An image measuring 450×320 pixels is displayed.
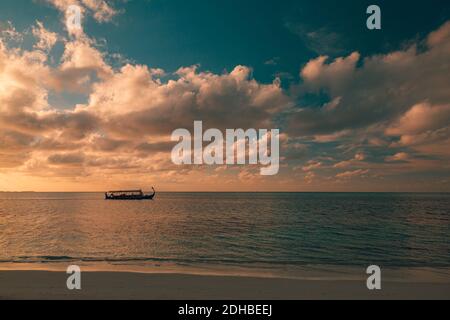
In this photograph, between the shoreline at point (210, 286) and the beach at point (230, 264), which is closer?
the shoreline at point (210, 286)

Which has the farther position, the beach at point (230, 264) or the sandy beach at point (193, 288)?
the beach at point (230, 264)

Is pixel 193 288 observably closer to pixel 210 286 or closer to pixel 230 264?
pixel 210 286

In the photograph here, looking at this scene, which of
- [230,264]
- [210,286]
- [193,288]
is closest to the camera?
[193,288]

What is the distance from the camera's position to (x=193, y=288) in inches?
549

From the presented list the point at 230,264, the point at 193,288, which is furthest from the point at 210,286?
the point at 230,264

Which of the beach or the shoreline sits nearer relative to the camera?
the shoreline

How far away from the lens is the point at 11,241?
99.8 ft

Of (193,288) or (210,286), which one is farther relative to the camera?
(210,286)

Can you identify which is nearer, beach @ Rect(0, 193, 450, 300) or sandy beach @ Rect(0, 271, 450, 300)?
sandy beach @ Rect(0, 271, 450, 300)

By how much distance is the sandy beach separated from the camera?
12539mm

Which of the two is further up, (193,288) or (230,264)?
(193,288)

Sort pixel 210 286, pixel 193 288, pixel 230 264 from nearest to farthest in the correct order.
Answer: pixel 193 288, pixel 210 286, pixel 230 264

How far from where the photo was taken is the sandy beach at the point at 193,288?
494 inches
